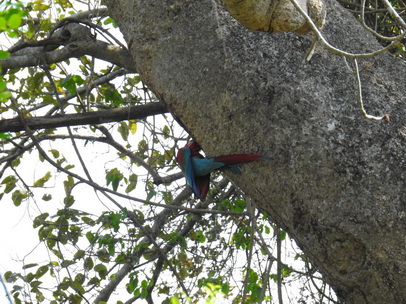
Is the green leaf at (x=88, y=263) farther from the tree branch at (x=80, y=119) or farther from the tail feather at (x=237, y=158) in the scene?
the tail feather at (x=237, y=158)

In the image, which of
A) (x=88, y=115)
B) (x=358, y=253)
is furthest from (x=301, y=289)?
(x=358, y=253)

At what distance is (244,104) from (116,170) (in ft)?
7.36

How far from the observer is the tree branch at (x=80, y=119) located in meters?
2.62

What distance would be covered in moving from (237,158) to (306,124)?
25 cm

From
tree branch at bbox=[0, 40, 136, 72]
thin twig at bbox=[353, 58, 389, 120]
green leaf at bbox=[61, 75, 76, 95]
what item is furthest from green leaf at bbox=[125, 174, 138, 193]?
thin twig at bbox=[353, 58, 389, 120]

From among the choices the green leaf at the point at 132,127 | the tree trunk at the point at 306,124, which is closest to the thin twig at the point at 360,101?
the tree trunk at the point at 306,124

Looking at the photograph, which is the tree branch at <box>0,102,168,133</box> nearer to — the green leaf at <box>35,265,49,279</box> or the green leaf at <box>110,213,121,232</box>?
the green leaf at <box>110,213,121,232</box>

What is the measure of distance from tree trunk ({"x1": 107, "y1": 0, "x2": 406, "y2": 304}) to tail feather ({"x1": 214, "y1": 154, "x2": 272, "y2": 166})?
0.02m

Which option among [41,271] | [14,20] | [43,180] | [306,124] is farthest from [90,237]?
[14,20]

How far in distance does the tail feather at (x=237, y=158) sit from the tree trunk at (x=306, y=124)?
19 millimetres

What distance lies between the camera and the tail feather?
1.93m

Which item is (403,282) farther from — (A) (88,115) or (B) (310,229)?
(A) (88,115)

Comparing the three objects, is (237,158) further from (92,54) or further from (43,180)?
(43,180)

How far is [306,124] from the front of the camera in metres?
1.87
